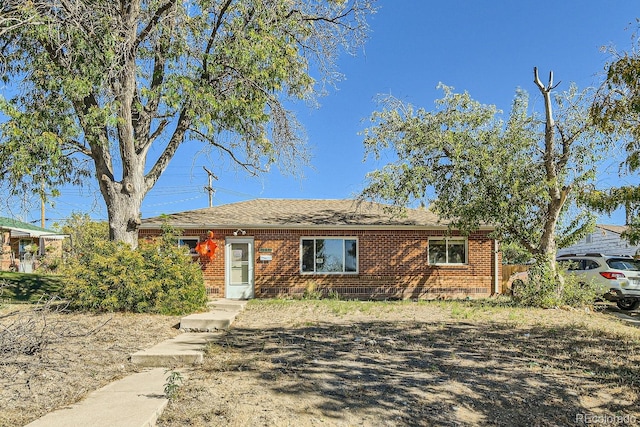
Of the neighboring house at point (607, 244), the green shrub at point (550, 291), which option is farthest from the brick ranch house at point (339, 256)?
the neighboring house at point (607, 244)

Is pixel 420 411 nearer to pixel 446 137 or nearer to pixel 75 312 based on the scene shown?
pixel 75 312

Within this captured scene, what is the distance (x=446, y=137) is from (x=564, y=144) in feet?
11.5

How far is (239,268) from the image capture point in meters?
16.2

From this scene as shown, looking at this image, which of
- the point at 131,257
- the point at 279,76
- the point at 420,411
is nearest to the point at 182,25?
the point at 279,76

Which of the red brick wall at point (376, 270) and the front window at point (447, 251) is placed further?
the front window at point (447, 251)

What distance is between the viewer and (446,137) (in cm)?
1340

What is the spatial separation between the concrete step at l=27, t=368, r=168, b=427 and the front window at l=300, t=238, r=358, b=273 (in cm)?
1129

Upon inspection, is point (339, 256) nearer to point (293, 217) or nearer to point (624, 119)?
point (293, 217)

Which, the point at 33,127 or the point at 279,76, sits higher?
the point at 279,76

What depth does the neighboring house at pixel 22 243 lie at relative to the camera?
89.8ft

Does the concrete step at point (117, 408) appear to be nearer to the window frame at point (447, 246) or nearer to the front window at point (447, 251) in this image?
the window frame at point (447, 246)

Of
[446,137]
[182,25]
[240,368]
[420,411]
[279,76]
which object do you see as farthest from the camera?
[446,137]

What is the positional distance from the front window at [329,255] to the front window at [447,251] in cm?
300

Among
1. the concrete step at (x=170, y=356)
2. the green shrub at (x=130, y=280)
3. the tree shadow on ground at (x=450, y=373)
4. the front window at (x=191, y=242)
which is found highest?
the front window at (x=191, y=242)
